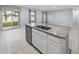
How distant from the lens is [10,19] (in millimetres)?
1204

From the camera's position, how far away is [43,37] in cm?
161

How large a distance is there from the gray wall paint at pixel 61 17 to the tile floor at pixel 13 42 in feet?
1.47

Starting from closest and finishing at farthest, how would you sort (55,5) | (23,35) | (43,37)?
(55,5) → (23,35) → (43,37)

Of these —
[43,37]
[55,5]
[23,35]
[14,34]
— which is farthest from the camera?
[43,37]

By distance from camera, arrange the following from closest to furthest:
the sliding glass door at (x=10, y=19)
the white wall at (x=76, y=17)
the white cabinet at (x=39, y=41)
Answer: the white wall at (x=76, y=17)
the sliding glass door at (x=10, y=19)
the white cabinet at (x=39, y=41)

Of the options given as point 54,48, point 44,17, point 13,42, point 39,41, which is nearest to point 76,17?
point 44,17

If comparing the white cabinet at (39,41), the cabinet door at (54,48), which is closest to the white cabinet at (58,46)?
the cabinet door at (54,48)

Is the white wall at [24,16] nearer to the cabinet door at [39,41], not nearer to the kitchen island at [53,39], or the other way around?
the kitchen island at [53,39]

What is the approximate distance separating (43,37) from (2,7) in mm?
827

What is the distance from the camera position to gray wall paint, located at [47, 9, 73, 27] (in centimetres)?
109

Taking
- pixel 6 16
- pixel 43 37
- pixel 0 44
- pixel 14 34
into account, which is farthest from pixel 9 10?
pixel 43 37

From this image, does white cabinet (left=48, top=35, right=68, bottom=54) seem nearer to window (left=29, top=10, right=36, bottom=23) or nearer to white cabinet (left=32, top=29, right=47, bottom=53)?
white cabinet (left=32, top=29, right=47, bottom=53)

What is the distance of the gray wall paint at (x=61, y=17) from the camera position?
1.09 meters
